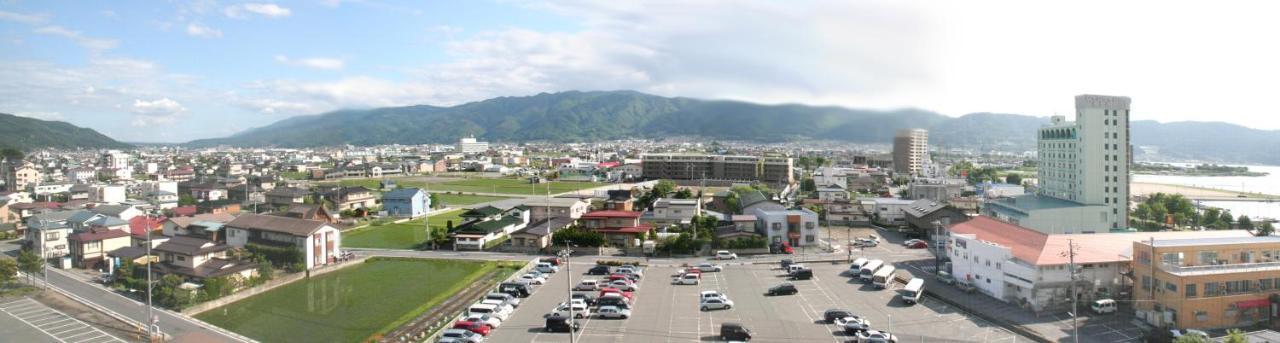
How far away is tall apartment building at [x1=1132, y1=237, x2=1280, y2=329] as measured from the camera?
7977 millimetres

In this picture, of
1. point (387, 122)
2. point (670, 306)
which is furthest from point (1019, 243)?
point (387, 122)

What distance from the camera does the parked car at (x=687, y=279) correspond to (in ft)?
35.9

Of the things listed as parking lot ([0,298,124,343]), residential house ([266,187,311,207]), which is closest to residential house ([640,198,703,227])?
parking lot ([0,298,124,343])

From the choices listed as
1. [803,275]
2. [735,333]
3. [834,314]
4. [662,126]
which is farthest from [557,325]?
[662,126]

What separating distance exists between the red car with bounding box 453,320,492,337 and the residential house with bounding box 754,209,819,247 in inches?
309

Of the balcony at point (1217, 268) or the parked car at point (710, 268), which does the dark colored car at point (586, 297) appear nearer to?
the parked car at point (710, 268)

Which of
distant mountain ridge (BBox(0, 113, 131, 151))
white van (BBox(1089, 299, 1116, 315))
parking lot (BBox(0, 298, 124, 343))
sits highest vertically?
distant mountain ridge (BBox(0, 113, 131, 151))

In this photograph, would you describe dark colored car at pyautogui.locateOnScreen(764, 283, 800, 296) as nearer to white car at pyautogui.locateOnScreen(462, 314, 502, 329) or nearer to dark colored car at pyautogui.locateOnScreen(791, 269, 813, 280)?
dark colored car at pyautogui.locateOnScreen(791, 269, 813, 280)

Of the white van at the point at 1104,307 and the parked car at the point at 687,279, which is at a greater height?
the white van at the point at 1104,307

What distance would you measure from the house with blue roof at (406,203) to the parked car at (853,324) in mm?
15590

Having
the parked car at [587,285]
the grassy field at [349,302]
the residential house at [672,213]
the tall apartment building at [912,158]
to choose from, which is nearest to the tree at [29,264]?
the grassy field at [349,302]

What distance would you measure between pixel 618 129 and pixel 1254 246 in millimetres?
120796

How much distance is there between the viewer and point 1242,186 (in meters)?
35.4

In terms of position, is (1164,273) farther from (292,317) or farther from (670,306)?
(292,317)
